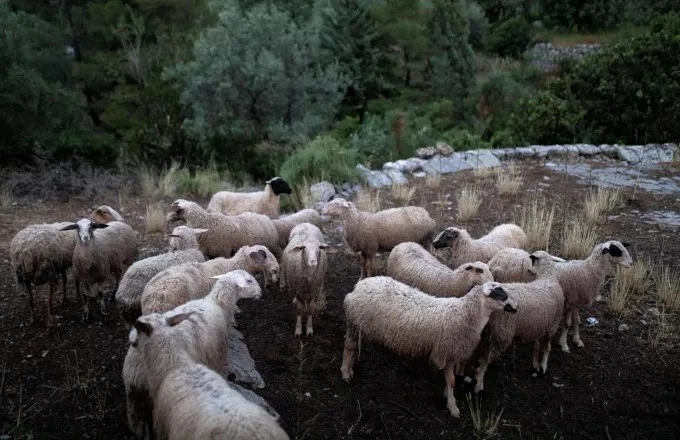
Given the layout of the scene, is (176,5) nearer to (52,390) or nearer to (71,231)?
(71,231)

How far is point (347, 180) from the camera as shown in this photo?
455 inches

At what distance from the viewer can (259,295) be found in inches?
218

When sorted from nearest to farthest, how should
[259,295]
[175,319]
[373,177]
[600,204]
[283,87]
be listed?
[175,319]
[259,295]
[600,204]
[373,177]
[283,87]

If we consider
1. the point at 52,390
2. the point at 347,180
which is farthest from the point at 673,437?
the point at 347,180

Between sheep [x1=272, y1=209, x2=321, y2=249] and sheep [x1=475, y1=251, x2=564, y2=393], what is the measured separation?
3475 mm

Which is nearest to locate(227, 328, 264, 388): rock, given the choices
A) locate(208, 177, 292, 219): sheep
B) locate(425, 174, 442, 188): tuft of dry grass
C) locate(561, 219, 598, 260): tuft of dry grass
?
locate(208, 177, 292, 219): sheep

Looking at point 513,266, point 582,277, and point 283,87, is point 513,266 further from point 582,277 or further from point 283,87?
point 283,87

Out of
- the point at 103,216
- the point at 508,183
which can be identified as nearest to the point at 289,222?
the point at 103,216

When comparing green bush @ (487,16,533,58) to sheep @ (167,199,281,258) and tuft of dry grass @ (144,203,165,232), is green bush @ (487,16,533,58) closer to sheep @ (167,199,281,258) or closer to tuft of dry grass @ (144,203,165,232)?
tuft of dry grass @ (144,203,165,232)

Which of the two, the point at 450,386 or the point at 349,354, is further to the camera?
the point at 349,354

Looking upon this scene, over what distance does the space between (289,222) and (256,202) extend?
1.11 metres

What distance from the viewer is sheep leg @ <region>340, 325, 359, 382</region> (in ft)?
17.7

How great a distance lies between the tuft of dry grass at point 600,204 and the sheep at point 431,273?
408 cm

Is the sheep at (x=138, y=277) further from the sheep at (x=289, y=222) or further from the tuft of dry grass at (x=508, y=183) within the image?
the tuft of dry grass at (x=508, y=183)
